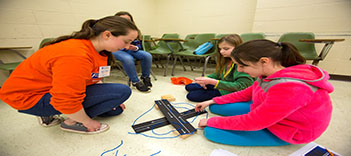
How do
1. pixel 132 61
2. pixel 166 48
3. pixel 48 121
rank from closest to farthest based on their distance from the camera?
pixel 48 121 < pixel 132 61 < pixel 166 48

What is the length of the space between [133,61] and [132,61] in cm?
2

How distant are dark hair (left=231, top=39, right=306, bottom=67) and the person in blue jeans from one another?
1306mm

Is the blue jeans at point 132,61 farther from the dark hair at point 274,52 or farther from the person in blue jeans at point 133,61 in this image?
the dark hair at point 274,52

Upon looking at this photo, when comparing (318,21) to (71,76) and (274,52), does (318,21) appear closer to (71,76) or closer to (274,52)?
(274,52)

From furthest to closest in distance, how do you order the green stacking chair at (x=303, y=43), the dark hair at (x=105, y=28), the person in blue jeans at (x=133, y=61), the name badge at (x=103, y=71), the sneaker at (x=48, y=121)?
1. the green stacking chair at (x=303, y=43)
2. the person in blue jeans at (x=133, y=61)
3. the sneaker at (x=48, y=121)
4. the name badge at (x=103, y=71)
5. the dark hair at (x=105, y=28)

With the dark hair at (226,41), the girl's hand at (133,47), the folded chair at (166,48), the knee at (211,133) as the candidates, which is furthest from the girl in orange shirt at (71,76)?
the folded chair at (166,48)

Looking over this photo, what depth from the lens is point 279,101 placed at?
1.96ft

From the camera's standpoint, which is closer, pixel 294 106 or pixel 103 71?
pixel 294 106

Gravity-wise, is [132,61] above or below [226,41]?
below

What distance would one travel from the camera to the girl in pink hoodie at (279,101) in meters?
0.59

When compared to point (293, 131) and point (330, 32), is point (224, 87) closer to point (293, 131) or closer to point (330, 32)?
point (293, 131)

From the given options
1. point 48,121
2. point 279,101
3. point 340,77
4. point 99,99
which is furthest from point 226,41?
point 340,77

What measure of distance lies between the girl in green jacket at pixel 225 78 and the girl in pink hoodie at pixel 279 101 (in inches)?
10.8

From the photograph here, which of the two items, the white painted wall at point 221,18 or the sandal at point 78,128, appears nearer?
the sandal at point 78,128
